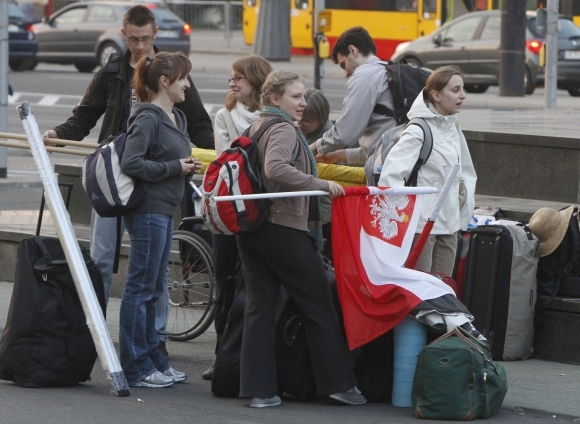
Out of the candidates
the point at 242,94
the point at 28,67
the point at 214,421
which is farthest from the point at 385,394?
the point at 28,67

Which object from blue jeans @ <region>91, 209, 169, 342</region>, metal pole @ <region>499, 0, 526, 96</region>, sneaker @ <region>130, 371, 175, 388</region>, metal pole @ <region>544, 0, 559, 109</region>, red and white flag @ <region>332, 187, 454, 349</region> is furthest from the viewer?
metal pole @ <region>499, 0, 526, 96</region>

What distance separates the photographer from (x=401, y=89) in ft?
24.0

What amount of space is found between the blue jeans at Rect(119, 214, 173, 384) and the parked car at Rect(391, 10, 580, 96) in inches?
721

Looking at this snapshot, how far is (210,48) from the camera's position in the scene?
38.7m

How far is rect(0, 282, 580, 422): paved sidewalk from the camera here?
607 cm

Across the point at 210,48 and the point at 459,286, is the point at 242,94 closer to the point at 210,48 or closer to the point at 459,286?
the point at 459,286

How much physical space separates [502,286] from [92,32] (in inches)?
946

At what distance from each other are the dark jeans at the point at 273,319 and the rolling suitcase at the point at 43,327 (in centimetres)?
87

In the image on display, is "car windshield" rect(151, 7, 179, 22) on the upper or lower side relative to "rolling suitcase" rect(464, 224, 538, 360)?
upper

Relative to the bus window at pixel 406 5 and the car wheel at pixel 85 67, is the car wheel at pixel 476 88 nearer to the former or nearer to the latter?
the bus window at pixel 406 5

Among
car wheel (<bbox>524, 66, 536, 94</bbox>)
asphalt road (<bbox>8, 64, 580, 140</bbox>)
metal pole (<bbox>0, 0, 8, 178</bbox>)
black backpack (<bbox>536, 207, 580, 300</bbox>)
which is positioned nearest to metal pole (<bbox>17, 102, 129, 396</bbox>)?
black backpack (<bbox>536, 207, 580, 300</bbox>)

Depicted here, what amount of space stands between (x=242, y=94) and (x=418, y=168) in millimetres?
1039

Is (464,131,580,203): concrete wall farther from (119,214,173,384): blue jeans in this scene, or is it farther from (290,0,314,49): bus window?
(290,0,314,49): bus window

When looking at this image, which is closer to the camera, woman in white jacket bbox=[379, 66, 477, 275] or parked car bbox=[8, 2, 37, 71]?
woman in white jacket bbox=[379, 66, 477, 275]
